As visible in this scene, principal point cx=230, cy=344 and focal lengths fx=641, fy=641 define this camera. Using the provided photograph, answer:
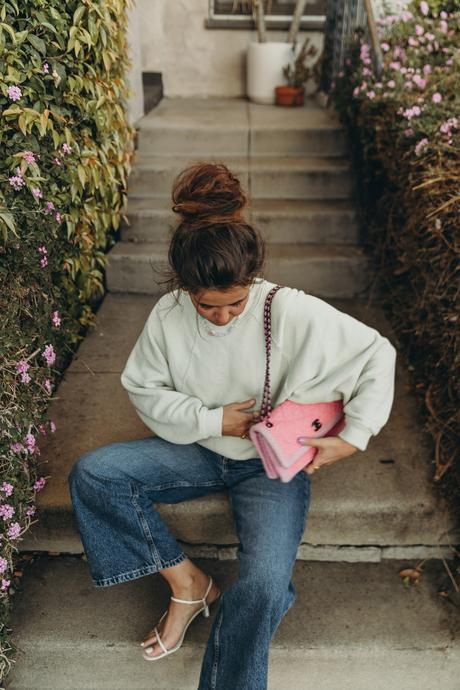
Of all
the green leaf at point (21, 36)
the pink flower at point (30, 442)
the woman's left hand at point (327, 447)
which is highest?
the green leaf at point (21, 36)

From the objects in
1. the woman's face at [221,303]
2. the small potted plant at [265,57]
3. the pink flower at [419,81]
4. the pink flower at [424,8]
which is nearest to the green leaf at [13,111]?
the woman's face at [221,303]

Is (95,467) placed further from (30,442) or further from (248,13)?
(248,13)

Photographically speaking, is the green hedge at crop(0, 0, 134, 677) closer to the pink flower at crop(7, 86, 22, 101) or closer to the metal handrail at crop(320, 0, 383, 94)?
the pink flower at crop(7, 86, 22, 101)

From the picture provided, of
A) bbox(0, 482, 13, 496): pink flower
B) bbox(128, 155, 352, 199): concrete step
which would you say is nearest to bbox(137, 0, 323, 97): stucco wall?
bbox(128, 155, 352, 199): concrete step

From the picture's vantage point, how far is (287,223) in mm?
3734

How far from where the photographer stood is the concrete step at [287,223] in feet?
12.2

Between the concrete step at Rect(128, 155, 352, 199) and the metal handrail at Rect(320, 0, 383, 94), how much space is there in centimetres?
66

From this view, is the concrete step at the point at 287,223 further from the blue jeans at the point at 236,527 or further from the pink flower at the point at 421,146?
the blue jeans at the point at 236,527

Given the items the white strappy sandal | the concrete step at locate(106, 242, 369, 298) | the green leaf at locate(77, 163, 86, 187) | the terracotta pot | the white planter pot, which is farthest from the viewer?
the white planter pot

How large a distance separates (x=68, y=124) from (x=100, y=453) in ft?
4.56

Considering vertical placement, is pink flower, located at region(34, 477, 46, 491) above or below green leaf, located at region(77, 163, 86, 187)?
below

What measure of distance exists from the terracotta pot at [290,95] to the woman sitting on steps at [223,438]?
383 cm

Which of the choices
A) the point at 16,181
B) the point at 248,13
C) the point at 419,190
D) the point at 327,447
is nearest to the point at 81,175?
the point at 16,181

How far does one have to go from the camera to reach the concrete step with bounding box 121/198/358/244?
3705mm
